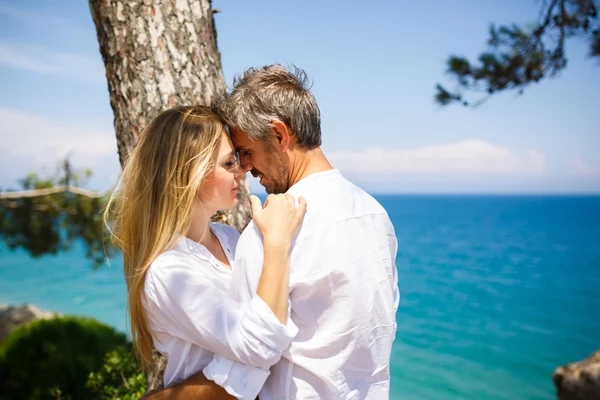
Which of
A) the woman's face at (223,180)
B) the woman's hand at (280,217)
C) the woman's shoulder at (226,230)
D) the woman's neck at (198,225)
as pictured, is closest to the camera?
the woman's hand at (280,217)

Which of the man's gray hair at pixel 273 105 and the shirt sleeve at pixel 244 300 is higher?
the man's gray hair at pixel 273 105

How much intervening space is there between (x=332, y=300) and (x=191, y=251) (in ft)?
2.10

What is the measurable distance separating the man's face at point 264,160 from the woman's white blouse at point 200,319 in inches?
15.3

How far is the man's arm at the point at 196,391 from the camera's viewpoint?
1.66m

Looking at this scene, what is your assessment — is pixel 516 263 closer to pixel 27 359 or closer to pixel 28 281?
pixel 28 281

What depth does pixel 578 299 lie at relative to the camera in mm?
23828

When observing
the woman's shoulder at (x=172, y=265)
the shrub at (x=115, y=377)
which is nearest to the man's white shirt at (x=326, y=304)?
the woman's shoulder at (x=172, y=265)

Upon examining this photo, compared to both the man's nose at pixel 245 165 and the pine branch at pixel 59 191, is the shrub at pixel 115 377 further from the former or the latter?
the man's nose at pixel 245 165

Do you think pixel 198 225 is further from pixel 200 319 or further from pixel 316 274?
pixel 316 274

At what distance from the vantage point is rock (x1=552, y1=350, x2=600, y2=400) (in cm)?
455

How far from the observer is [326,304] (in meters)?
1.65

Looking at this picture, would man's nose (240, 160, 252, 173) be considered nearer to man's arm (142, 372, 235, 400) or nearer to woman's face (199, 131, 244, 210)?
woman's face (199, 131, 244, 210)

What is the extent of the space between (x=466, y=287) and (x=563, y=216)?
51558 mm

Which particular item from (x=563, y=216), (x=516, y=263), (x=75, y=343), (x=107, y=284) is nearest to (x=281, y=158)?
(x=75, y=343)
